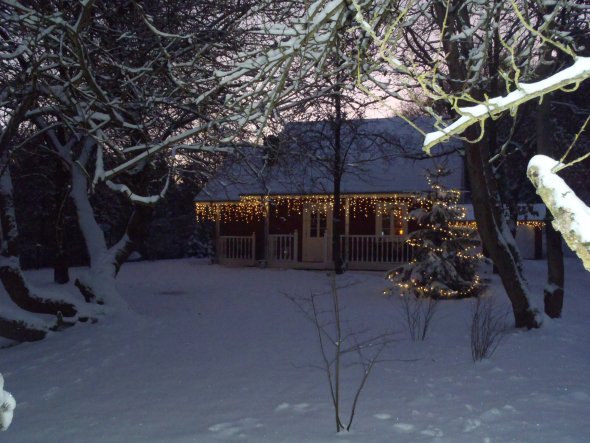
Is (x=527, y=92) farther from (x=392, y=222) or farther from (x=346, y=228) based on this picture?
(x=392, y=222)

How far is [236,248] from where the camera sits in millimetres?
23609

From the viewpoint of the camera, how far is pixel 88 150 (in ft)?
37.0

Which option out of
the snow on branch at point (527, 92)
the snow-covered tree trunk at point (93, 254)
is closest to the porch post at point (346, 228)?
the snow-covered tree trunk at point (93, 254)

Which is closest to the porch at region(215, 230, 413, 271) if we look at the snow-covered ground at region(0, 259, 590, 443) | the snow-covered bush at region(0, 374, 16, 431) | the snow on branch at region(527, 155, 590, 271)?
the snow-covered ground at region(0, 259, 590, 443)

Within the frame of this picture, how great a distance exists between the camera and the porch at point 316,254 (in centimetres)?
2044

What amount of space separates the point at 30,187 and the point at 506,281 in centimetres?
1973

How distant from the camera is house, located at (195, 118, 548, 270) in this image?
20.2m

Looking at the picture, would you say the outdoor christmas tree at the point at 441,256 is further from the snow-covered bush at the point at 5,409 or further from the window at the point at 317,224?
the snow-covered bush at the point at 5,409

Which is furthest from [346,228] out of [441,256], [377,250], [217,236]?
[441,256]

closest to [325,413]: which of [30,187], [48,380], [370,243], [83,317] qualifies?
[48,380]

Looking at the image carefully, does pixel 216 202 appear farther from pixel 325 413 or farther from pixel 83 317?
pixel 325 413

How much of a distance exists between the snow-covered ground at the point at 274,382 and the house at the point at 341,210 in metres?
8.18

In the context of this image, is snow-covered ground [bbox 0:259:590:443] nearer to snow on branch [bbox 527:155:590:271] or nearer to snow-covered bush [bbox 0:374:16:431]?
snow-covered bush [bbox 0:374:16:431]

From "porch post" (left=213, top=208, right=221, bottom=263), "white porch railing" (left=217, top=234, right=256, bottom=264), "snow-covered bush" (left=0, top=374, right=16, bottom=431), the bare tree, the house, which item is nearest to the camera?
"snow-covered bush" (left=0, top=374, right=16, bottom=431)
